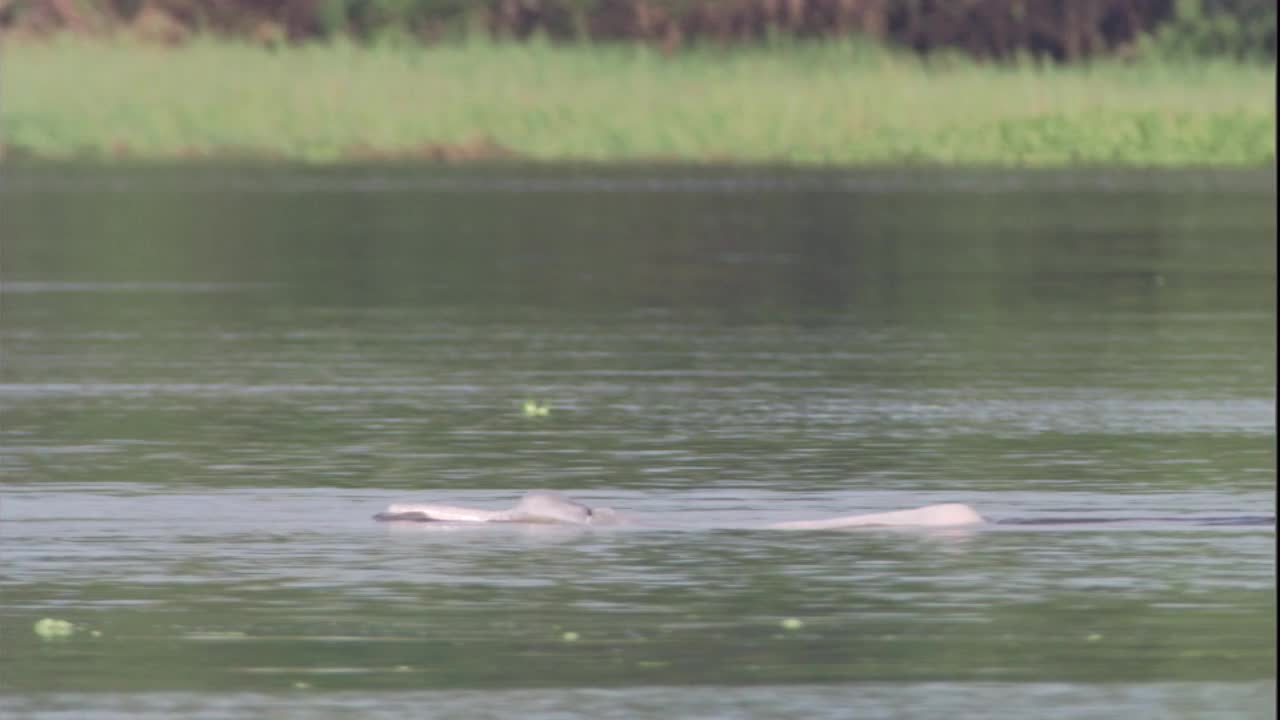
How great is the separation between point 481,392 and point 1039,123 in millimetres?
30536

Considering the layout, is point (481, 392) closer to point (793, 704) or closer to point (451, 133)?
point (793, 704)

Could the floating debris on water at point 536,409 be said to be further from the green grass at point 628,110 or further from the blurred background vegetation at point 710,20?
the blurred background vegetation at point 710,20

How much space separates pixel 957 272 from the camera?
86.5ft

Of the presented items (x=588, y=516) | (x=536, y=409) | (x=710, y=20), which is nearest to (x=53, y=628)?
(x=588, y=516)

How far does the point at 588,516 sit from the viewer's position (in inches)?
479

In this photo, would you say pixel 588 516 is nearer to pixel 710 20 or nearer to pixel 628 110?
pixel 628 110

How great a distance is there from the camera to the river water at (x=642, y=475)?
30.9 ft

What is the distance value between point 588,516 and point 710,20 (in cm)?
5301

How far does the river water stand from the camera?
9414 mm

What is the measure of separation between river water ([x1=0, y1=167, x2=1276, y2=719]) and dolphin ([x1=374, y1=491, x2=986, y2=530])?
142 mm

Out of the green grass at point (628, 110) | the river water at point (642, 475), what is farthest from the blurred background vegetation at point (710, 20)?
the river water at point (642, 475)

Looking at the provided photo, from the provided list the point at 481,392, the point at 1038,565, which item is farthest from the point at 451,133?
the point at 1038,565

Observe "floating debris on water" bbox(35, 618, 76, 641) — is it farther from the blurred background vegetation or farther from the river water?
the blurred background vegetation

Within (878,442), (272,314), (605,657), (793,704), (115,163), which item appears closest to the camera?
(793,704)
